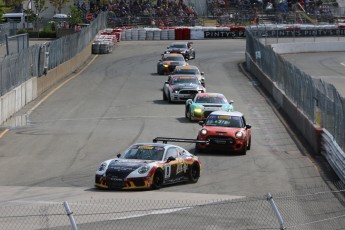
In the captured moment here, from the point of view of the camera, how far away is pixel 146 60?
6481 centimetres

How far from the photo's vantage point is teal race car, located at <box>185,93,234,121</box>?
35.0 metres

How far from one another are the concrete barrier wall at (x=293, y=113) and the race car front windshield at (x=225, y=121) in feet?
7.75

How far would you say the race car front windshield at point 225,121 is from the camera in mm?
28531

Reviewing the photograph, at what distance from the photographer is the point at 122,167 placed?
21141mm

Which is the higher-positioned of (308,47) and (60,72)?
(60,72)

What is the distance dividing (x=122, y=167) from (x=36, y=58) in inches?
936

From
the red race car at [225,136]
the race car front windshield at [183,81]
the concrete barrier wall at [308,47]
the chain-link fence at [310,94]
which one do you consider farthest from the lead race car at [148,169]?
the concrete barrier wall at [308,47]

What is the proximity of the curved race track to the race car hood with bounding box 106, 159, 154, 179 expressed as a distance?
590mm

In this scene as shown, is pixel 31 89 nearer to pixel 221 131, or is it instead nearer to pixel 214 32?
pixel 221 131

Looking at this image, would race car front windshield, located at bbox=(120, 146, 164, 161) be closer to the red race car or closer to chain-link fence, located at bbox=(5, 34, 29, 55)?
the red race car

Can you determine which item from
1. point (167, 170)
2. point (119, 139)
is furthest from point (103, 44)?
point (167, 170)

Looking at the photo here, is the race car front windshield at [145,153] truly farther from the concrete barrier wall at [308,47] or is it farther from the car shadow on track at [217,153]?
the concrete barrier wall at [308,47]

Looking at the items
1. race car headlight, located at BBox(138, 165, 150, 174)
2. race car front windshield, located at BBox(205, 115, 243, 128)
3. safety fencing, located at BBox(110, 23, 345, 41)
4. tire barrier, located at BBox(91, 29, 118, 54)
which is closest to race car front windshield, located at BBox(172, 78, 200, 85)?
race car front windshield, located at BBox(205, 115, 243, 128)

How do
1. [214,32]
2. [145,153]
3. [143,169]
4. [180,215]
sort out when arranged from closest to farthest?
1. [180,215]
2. [143,169]
3. [145,153]
4. [214,32]
